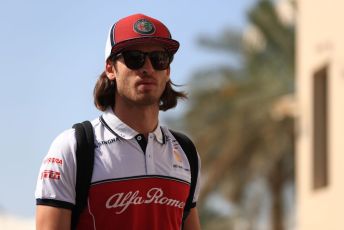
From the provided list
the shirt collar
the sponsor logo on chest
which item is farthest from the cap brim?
the sponsor logo on chest

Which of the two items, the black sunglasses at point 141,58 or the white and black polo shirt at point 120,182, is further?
the black sunglasses at point 141,58

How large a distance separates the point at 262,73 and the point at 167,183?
78.8 ft

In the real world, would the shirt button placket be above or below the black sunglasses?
below

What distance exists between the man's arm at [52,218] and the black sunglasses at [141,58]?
2.14ft

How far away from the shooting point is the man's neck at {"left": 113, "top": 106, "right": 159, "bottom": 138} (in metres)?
4.52

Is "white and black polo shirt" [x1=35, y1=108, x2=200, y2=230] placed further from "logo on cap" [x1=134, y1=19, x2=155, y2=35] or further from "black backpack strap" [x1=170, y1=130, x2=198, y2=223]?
"logo on cap" [x1=134, y1=19, x2=155, y2=35]

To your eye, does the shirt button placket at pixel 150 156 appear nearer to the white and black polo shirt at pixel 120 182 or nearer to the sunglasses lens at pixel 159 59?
the white and black polo shirt at pixel 120 182

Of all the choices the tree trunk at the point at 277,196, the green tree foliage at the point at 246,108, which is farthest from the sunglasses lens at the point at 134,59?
the tree trunk at the point at 277,196

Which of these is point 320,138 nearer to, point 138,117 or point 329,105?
point 329,105

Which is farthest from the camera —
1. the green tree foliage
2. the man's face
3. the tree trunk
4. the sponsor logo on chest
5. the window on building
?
the tree trunk

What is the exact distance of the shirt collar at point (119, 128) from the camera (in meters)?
4.49

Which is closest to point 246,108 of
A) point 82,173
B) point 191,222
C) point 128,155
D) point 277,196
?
point 277,196

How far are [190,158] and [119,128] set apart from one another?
38 centimetres

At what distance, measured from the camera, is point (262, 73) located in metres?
28.3
